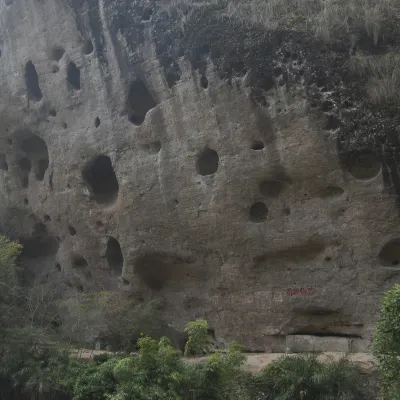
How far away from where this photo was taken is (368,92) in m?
11.8

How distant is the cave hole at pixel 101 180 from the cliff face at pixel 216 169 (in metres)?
0.04

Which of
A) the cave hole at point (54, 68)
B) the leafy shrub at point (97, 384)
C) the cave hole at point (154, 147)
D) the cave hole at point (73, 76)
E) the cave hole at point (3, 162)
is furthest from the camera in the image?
the cave hole at point (3, 162)

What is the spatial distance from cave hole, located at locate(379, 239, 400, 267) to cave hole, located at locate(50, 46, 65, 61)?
11.8m

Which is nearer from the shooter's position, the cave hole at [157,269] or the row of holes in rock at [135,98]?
the cave hole at [157,269]

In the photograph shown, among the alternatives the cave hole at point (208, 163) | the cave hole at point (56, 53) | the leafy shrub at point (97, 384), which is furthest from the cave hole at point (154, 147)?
the leafy shrub at point (97, 384)

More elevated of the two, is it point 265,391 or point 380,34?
point 380,34

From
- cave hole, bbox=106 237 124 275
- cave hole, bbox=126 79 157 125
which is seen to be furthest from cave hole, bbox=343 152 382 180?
cave hole, bbox=106 237 124 275

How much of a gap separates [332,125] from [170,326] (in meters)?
6.61

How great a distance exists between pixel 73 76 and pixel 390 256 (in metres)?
11.2

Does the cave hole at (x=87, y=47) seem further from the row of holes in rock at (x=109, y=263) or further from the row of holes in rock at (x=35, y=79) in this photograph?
the row of holes in rock at (x=109, y=263)

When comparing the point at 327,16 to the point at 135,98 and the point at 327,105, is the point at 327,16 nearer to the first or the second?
the point at 327,105

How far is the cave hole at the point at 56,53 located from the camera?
57.2ft

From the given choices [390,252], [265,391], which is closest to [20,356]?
[265,391]

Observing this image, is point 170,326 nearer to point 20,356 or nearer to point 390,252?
point 20,356
